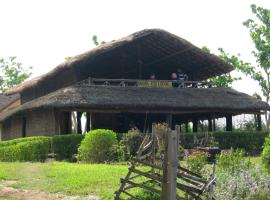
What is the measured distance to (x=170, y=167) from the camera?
840 centimetres

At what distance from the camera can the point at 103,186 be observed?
12.4 m

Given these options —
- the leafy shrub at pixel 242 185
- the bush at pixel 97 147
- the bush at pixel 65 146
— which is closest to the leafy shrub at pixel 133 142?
the bush at pixel 97 147

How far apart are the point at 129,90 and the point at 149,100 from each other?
1.18 meters

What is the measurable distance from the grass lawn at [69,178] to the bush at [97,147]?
118 inches

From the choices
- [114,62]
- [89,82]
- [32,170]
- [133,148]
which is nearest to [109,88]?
[89,82]

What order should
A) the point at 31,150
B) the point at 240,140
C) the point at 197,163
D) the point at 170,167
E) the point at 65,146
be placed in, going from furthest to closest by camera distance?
1. the point at 240,140
2. the point at 65,146
3. the point at 31,150
4. the point at 197,163
5. the point at 170,167

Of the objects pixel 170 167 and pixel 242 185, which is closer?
pixel 170 167

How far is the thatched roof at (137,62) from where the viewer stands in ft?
85.9

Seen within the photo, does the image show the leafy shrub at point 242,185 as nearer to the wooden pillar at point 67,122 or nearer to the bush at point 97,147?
the bush at point 97,147

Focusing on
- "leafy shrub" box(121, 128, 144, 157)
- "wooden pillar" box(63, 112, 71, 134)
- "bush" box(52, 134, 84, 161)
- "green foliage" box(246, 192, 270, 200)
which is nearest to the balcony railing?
"wooden pillar" box(63, 112, 71, 134)

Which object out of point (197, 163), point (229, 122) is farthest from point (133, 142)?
point (229, 122)

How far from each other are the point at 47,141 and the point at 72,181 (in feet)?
28.3

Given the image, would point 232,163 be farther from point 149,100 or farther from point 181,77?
point 181,77

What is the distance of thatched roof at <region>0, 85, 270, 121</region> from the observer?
2362 cm
